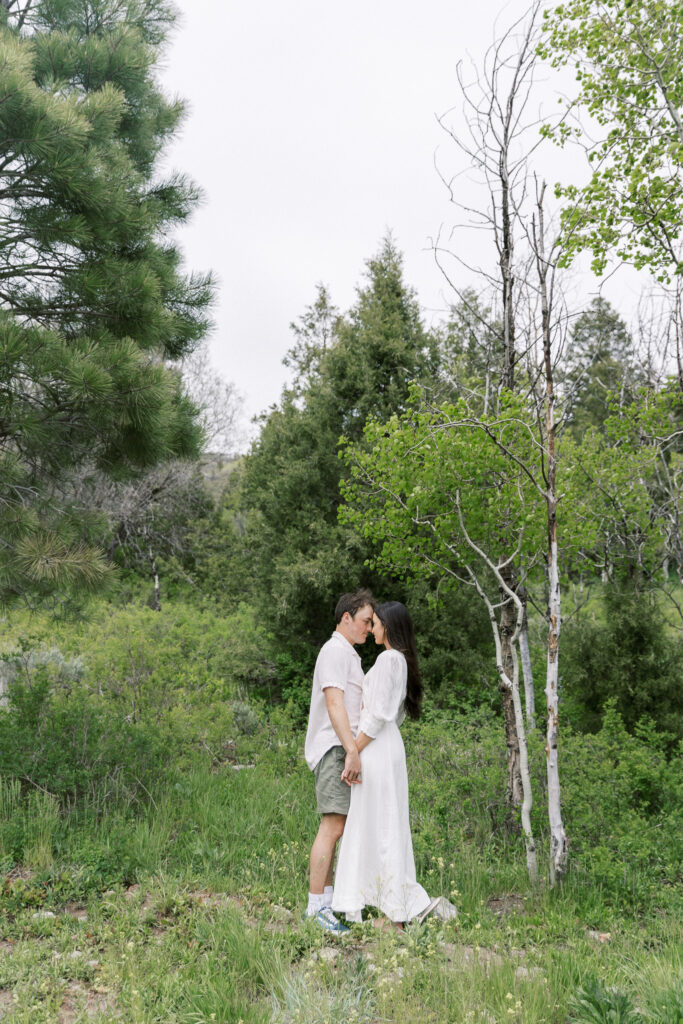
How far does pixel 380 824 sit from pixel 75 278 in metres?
4.70

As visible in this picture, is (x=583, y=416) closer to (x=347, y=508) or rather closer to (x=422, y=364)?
(x=422, y=364)

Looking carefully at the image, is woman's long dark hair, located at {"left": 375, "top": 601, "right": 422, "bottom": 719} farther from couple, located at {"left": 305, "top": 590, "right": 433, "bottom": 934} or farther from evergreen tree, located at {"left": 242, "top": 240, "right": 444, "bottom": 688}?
evergreen tree, located at {"left": 242, "top": 240, "right": 444, "bottom": 688}

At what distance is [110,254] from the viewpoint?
6.00 meters

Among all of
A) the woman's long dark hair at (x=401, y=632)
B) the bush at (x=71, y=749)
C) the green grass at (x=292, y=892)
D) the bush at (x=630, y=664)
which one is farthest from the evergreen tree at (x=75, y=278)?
the bush at (x=630, y=664)

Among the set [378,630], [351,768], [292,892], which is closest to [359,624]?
[378,630]

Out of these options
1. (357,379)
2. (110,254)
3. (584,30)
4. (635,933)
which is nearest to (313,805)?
(635,933)

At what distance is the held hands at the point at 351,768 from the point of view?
363 centimetres

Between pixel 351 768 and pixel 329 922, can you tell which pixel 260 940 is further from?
pixel 351 768

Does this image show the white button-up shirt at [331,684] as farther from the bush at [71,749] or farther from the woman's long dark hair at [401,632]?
the bush at [71,749]

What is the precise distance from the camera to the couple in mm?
3623

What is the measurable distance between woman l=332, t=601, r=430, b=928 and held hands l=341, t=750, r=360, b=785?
7cm

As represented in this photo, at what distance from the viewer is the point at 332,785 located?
3.77 metres

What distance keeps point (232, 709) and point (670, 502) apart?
18.2 ft

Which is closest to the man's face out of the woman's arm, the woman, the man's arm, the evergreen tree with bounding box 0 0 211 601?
the woman
